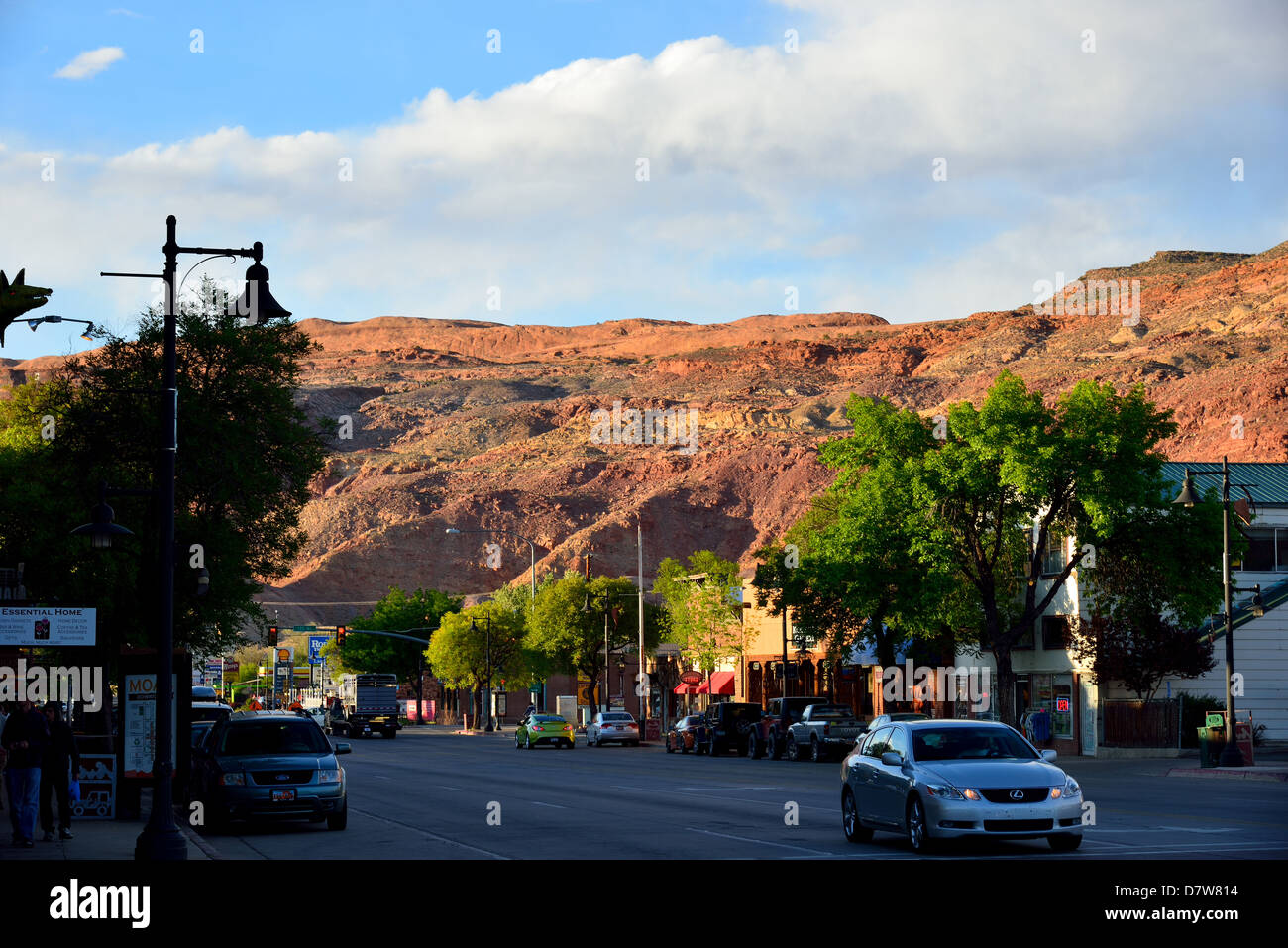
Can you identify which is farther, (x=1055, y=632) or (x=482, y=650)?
(x=482, y=650)

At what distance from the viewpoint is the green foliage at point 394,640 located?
11456 centimetres

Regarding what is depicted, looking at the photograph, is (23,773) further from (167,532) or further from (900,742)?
(900,742)

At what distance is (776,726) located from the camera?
51.7 m

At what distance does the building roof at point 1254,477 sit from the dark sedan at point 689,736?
1877 cm

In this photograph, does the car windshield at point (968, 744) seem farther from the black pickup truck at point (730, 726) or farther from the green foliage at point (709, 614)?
the green foliage at point (709, 614)

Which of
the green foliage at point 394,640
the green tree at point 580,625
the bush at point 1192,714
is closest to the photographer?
the bush at point 1192,714

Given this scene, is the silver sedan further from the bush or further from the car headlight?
the bush

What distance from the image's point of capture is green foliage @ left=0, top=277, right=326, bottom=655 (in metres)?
36.0

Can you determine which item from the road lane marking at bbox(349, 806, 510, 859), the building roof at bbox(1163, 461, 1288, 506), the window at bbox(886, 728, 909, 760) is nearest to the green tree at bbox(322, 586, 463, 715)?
the building roof at bbox(1163, 461, 1288, 506)

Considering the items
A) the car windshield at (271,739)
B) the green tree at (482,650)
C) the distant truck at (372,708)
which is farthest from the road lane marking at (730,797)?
the green tree at (482,650)

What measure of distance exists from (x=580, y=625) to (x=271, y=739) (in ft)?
203

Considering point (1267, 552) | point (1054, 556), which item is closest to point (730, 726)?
point (1054, 556)

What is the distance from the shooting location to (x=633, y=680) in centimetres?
10506
